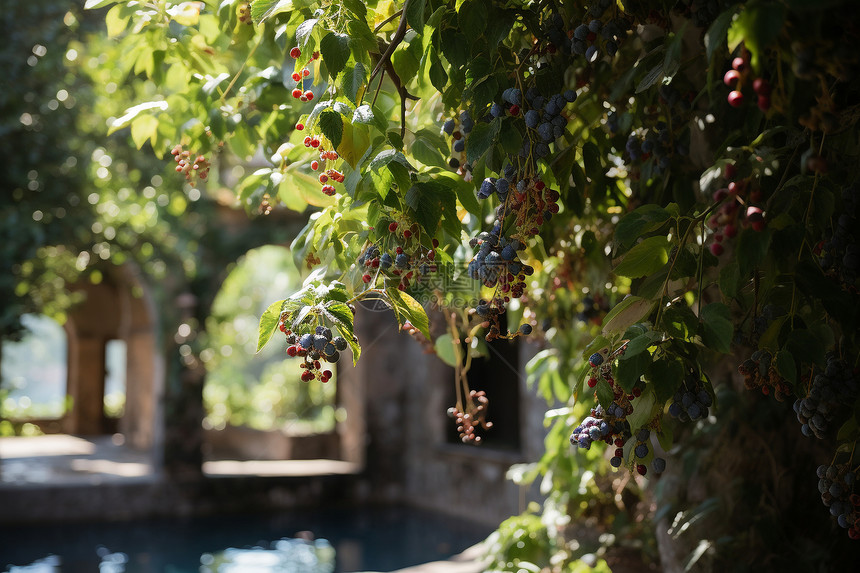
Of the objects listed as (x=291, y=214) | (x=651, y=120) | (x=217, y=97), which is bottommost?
(x=651, y=120)

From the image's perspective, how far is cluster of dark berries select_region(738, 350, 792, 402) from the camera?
57.7 inches

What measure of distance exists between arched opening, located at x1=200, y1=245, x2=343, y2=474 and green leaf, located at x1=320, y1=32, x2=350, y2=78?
23.4ft

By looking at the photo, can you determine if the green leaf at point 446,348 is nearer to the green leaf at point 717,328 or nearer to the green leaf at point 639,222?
the green leaf at point 639,222

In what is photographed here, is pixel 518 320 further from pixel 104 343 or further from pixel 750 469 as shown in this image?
pixel 104 343

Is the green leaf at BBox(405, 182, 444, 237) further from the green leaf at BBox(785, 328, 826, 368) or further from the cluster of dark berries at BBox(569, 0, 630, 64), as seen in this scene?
the green leaf at BBox(785, 328, 826, 368)

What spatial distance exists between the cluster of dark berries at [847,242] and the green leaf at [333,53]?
2.99ft

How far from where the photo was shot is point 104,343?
46.5 feet

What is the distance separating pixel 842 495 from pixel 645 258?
0.56 metres

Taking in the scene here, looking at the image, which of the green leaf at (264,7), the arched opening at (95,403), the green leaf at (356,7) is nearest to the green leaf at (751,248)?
the green leaf at (356,7)

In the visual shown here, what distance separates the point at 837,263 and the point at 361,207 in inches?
35.6

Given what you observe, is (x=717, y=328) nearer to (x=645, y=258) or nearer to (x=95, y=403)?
(x=645, y=258)

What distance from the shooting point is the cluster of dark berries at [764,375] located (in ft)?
4.81

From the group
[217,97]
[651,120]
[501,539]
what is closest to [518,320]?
[501,539]

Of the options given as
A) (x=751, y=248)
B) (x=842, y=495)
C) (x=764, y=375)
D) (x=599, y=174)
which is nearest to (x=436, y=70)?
(x=599, y=174)
